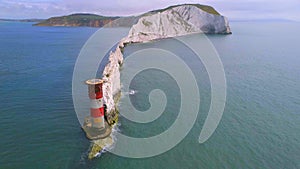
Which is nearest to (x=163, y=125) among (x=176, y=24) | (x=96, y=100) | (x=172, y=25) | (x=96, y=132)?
(x=96, y=132)

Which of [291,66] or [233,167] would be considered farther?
[291,66]

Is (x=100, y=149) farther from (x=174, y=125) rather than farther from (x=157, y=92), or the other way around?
(x=157, y=92)

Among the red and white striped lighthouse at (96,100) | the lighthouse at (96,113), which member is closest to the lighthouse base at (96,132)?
the lighthouse at (96,113)

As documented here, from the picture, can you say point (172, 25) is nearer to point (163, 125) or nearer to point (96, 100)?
point (163, 125)

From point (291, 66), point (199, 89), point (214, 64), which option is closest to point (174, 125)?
point (199, 89)

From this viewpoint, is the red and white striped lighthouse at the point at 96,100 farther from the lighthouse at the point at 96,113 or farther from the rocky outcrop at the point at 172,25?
the rocky outcrop at the point at 172,25

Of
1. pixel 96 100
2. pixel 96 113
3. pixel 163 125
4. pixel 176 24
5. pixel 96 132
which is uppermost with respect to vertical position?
pixel 176 24

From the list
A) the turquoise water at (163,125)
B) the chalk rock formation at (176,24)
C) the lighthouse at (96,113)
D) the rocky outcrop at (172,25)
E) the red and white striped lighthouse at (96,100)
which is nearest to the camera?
the turquoise water at (163,125)
